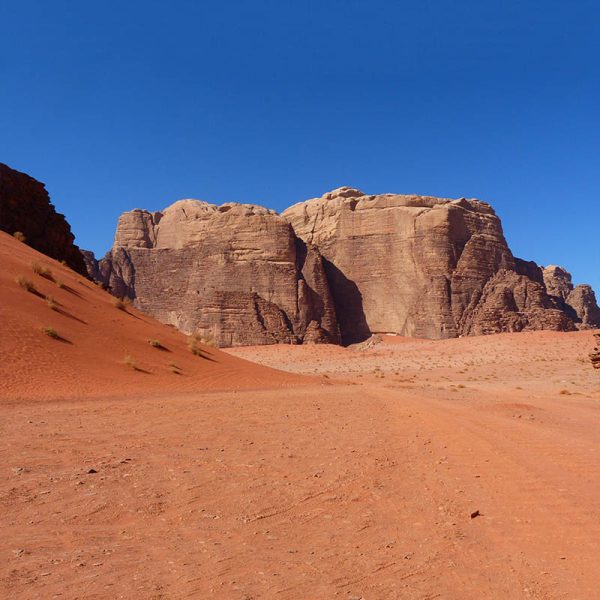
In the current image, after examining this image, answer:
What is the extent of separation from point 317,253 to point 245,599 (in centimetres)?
4942

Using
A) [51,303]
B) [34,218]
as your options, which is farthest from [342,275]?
[51,303]

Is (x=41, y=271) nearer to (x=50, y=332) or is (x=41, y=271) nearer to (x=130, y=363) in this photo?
(x=50, y=332)

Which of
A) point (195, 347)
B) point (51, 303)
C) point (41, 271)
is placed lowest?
point (195, 347)

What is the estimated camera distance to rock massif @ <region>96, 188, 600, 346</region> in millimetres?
47188

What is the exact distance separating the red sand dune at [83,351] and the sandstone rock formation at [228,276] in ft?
81.5

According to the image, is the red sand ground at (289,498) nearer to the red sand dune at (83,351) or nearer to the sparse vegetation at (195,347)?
the red sand dune at (83,351)

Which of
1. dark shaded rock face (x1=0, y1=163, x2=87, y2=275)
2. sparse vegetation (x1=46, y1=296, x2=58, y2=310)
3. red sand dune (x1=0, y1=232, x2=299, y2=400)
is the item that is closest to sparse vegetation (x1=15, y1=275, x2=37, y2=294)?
Result: red sand dune (x1=0, y1=232, x2=299, y2=400)

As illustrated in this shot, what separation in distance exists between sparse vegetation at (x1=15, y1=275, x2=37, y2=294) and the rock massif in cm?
2955

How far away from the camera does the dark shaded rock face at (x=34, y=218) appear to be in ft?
85.4

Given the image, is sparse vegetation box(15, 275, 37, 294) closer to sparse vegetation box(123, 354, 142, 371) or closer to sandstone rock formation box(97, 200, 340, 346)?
sparse vegetation box(123, 354, 142, 371)

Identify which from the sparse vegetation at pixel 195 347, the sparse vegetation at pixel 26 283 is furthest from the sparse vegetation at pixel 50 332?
the sparse vegetation at pixel 195 347

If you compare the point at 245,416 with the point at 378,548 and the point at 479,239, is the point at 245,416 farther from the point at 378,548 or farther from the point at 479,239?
the point at 479,239

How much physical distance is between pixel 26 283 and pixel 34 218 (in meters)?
11.7

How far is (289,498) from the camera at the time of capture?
535cm
